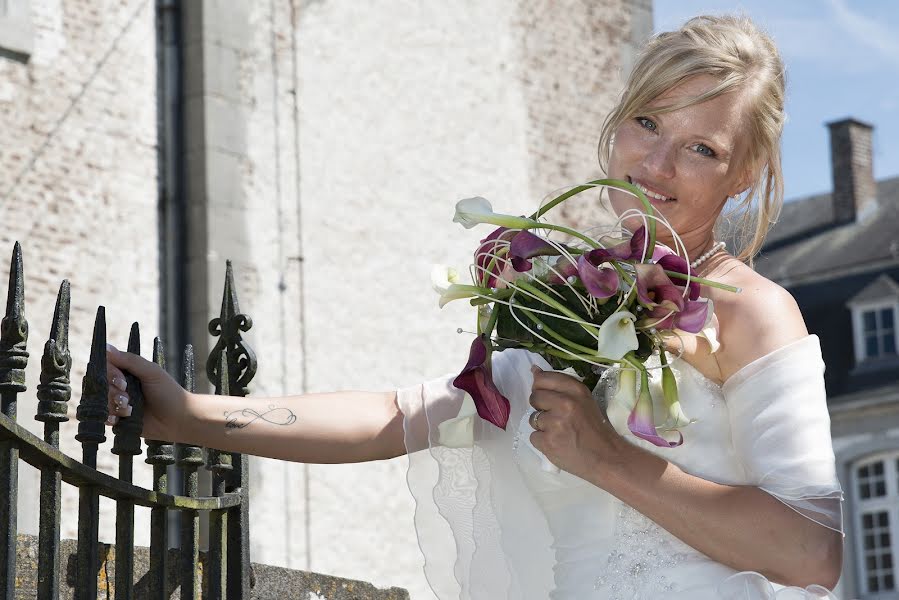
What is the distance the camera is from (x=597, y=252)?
2.52 meters

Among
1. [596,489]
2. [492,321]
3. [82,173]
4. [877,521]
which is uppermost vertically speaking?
[82,173]

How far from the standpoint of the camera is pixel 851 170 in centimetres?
2825

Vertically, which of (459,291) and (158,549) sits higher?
(459,291)

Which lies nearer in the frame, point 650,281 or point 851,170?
point 650,281

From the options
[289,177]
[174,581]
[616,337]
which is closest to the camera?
[616,337]

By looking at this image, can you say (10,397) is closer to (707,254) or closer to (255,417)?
(255,417)

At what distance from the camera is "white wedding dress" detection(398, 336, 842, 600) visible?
252 centimetres

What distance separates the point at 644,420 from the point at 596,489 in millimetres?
276

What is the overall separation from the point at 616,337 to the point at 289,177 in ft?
24.0

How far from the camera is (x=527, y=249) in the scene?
8.43ft

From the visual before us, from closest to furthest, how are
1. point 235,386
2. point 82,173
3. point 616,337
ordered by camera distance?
→ 1. point 616,337
2. point 235,386
3. point 82,173

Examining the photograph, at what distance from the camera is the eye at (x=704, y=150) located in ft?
9.04

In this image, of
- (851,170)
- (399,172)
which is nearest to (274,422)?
(399,172)

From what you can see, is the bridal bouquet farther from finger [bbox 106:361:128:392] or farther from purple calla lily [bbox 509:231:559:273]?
finger [bbox 106:361:128:392]
